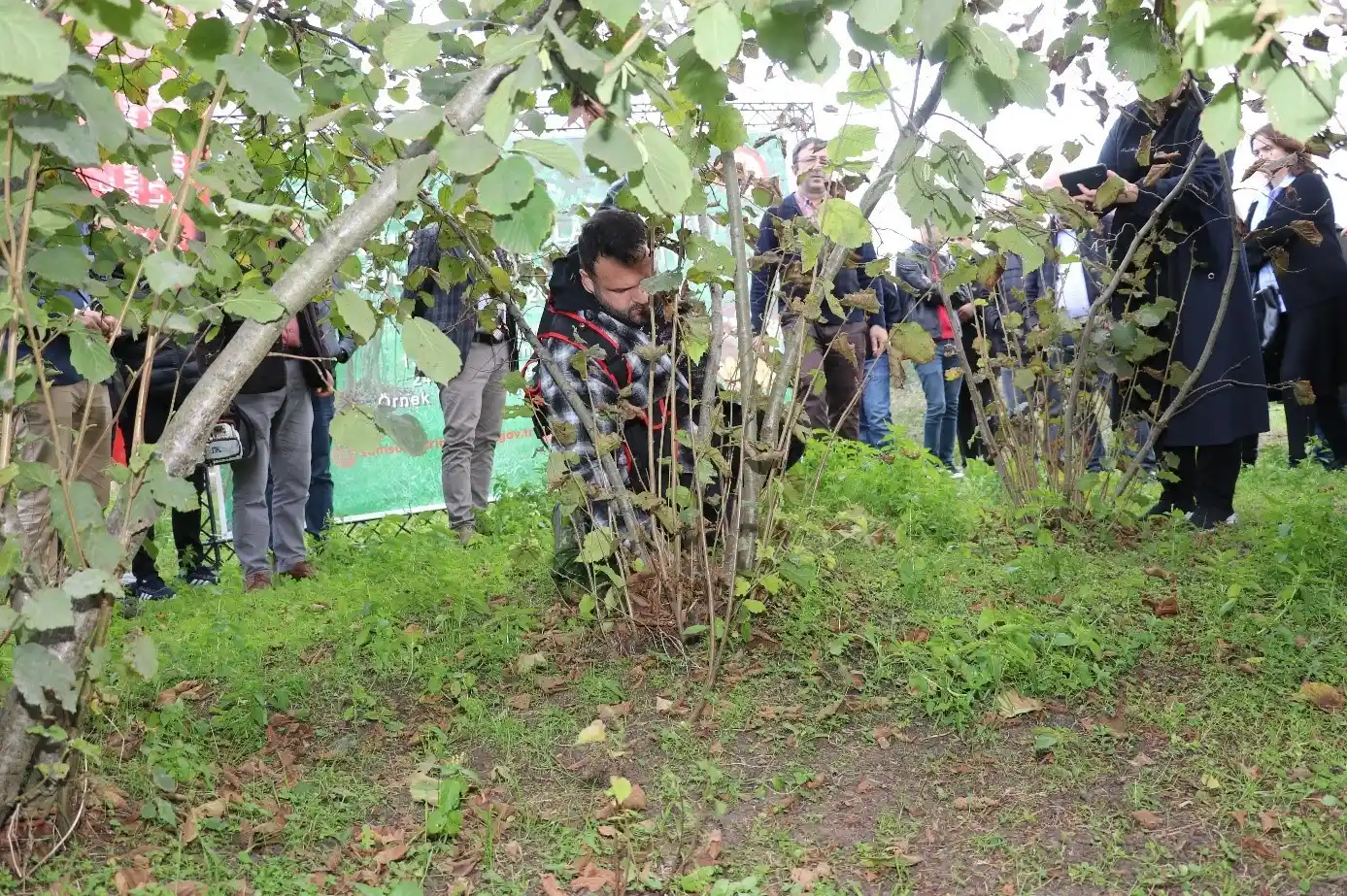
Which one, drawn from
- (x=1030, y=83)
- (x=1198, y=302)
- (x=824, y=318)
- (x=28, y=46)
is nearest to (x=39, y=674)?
(x=28, y=46)

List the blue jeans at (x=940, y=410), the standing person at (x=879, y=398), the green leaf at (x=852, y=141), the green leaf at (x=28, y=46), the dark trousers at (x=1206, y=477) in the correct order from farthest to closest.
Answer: the blue jeans at (x=940, y=410) → the standing person at (x=879, y=398) → the dark trousers at (x=1206, y=477) → the green leaf at (x=852, y=141) → the green leaf at (x=28, y=46)

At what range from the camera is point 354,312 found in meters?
2.23

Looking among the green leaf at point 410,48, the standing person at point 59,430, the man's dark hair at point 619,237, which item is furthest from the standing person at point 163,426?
the green leaf at point 410,48

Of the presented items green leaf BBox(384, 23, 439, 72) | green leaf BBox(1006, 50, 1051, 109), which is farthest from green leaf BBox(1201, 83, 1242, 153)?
green leaf BBox(384, 23, 439, 72)

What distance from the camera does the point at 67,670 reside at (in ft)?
6.73

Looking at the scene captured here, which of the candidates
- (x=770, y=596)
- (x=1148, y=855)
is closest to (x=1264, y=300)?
(x=770, y=596)

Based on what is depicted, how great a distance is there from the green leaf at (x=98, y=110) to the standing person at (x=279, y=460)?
305 centimetres

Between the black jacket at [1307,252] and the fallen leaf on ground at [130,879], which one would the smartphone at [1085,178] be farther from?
the fallen leaf on ground at [130,879]

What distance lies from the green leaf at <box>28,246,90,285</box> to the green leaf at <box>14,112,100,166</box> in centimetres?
32

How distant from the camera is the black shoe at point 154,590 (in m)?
5.11

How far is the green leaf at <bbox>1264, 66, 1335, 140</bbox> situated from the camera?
1505mm

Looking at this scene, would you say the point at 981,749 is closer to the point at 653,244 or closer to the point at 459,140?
the point at 653,244

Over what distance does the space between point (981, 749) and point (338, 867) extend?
1524mm

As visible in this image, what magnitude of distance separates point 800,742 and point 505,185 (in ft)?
5.49
